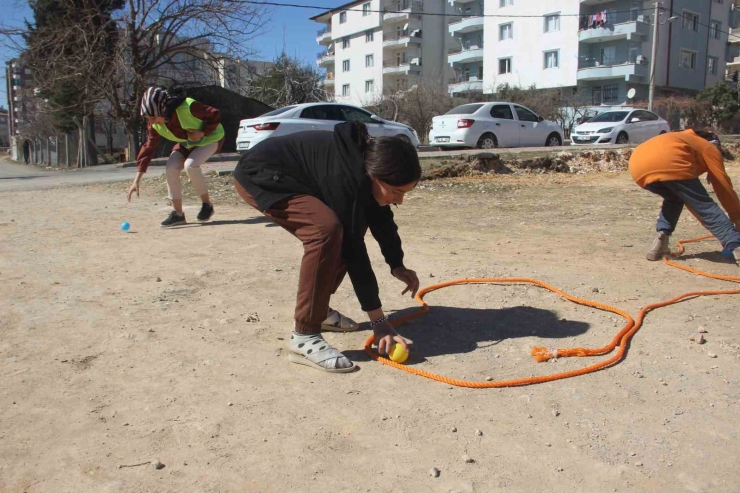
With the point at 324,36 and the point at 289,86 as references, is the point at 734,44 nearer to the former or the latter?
the point at 324,36

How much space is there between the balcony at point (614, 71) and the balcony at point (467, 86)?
9.31 m

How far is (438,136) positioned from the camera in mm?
17891

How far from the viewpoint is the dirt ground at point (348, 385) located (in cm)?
213

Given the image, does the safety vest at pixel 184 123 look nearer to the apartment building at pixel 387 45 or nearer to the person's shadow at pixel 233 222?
the person's shadow at pixel 233 222

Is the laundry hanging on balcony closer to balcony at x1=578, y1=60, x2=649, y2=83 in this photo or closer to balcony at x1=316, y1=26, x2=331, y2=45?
balcony at x1=578, y1=60, x2=649, y2=83

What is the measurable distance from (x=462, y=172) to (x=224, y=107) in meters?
16.7

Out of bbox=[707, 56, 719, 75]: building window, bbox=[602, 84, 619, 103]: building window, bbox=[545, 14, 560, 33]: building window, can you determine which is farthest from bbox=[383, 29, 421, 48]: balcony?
bbox=[707, 56, 719, 75]: building window

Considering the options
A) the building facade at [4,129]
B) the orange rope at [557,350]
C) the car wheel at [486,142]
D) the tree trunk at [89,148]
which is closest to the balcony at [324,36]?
the tree trunk at [89,148]

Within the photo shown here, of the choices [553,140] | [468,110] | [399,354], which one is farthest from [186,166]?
[553,140]

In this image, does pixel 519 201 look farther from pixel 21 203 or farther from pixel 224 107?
pixel 224 107

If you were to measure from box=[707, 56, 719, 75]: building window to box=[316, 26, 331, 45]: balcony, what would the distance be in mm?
36456

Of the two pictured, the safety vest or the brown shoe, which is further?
the safety vest

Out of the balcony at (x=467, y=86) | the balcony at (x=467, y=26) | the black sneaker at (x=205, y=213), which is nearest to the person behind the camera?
the black sneaker at (x=205, y=213)

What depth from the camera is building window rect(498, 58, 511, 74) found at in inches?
1984
